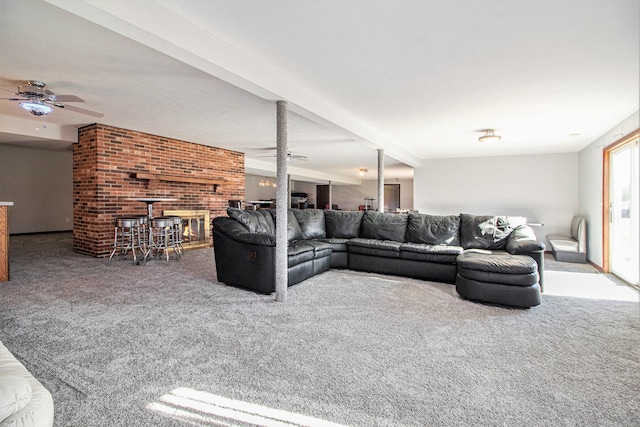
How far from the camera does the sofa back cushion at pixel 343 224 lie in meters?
5.39

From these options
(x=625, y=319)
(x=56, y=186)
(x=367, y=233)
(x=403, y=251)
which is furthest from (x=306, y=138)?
(x=56, y=186)

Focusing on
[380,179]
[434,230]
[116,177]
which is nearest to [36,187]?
[116,177]

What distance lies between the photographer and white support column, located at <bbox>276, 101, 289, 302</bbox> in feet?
11.2

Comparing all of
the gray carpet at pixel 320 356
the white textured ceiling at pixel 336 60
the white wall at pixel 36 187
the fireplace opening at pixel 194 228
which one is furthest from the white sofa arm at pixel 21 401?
the white wall at pixel 36 187

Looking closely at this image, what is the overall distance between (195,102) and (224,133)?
1821 millimetres

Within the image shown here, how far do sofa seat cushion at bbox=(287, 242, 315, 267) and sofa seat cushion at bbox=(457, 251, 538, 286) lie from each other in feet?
6.16

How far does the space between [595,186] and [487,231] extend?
9.94ft

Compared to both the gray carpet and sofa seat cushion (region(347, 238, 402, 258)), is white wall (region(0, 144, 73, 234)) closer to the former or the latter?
the gray carpet

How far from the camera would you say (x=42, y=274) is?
165 inches

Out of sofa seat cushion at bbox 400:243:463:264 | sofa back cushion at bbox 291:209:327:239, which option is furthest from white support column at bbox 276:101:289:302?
sofa seat cushion at bbox 400:243:463:264

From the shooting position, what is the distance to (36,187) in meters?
8.62

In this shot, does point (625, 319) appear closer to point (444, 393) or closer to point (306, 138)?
point (444, 393)

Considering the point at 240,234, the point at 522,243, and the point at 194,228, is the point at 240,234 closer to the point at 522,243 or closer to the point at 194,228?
the point at 522,243

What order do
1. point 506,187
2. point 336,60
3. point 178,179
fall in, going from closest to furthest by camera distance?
point 336,60
point 178,179
point 506,187
